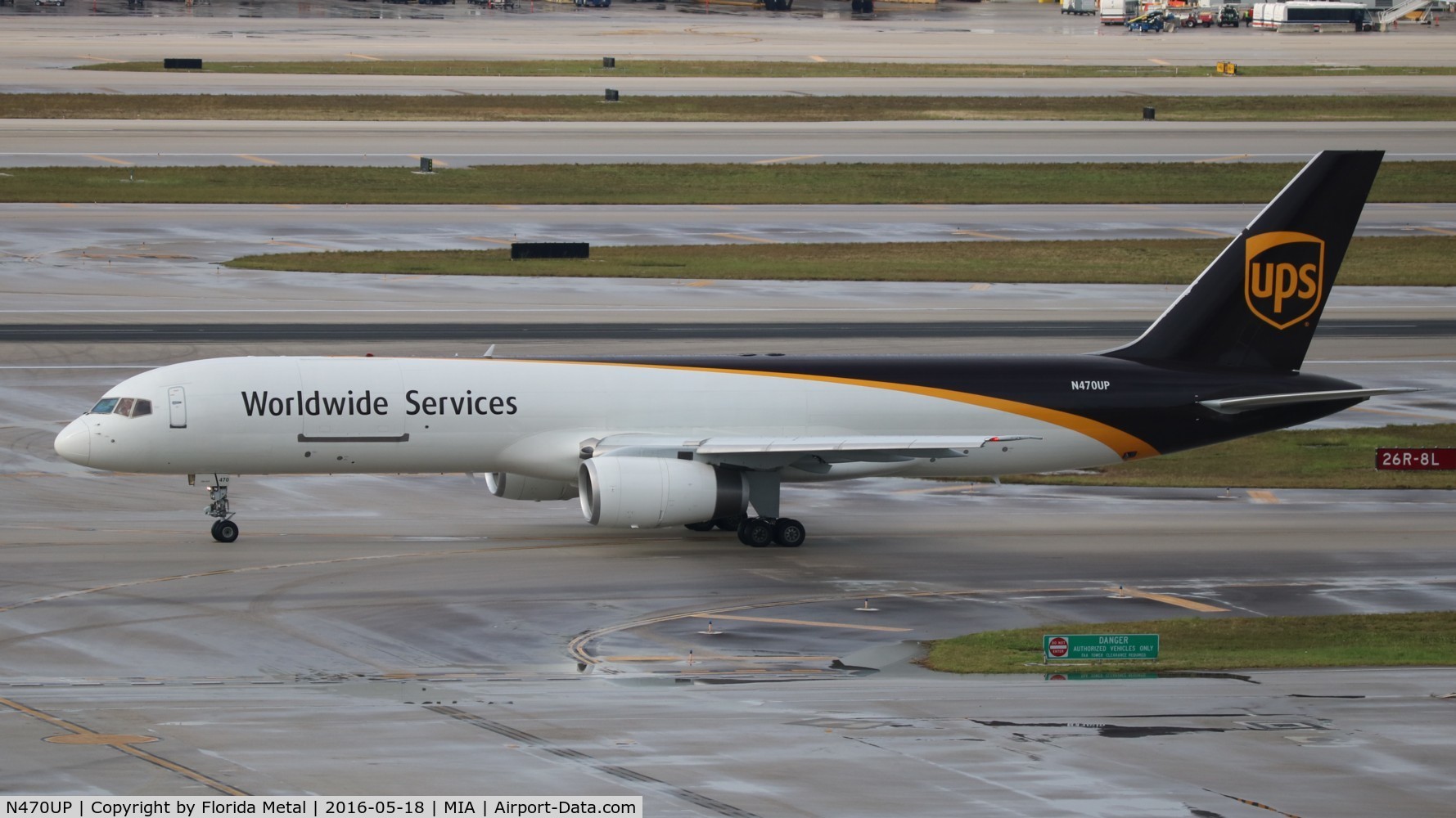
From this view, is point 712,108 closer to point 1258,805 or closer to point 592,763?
point 592,763

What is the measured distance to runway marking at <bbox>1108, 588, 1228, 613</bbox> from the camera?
37.1 m

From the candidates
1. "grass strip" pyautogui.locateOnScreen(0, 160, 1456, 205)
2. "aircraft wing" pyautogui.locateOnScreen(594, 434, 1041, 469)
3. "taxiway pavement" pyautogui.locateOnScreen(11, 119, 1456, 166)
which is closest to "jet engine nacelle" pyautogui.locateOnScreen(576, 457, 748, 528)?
"aircraft wing" pyautogui.locateOnScreen(594, 434, 1041, 469)

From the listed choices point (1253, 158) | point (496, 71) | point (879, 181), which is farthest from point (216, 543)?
point (496, 71)

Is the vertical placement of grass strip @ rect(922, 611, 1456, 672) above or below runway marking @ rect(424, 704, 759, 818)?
below

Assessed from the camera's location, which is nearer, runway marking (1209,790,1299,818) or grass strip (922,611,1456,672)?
runway marking (1209,790,1299,818)

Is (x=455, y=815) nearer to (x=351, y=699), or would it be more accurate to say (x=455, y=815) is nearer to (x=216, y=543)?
(x=351, y=699)

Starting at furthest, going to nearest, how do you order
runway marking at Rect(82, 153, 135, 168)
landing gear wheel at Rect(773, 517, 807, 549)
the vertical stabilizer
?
runway marking at Rect(82, 153, 135, 168)
the vertical stabilizer
landing gear wheel at Rect(773, 517, 807, 549)

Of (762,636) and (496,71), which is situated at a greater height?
(496,71)

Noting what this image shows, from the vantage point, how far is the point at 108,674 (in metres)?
30.7

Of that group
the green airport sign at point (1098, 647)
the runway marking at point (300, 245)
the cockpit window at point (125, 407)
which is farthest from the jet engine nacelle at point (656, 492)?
the runway marking at point (300, 245)

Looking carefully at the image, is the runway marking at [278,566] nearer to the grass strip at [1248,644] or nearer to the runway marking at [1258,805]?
the grass strip at [1248,644]

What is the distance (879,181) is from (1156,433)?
199 ft

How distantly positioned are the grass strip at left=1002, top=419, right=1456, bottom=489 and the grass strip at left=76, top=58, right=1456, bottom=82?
353 feet

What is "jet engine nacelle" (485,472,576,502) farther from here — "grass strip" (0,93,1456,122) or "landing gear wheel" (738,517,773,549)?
"grass strip" (0,93,1456,122)
